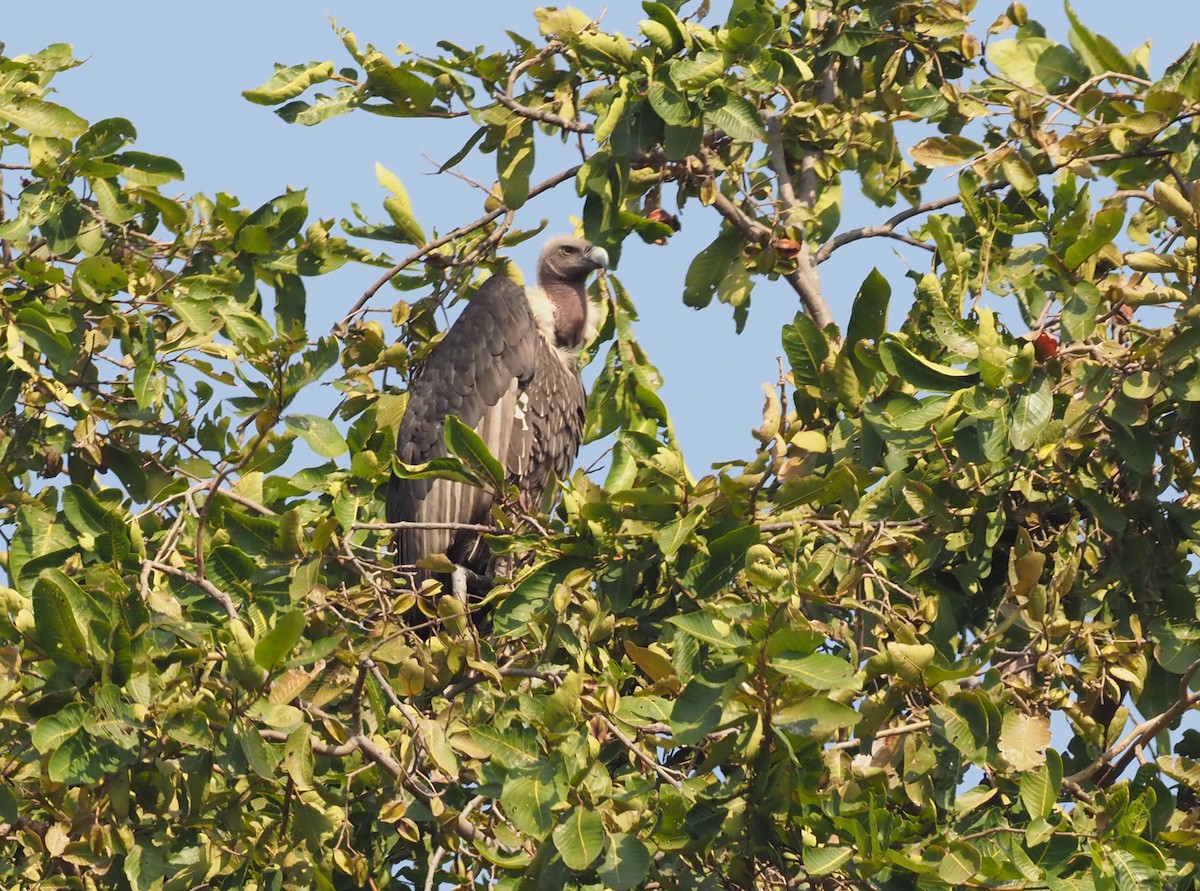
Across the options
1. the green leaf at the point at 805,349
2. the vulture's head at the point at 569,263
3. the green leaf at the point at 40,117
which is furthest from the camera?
the vulture's head at the point at 569,263

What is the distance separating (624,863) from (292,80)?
97.1 inches

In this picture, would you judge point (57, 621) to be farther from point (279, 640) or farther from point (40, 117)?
point (40, 117)

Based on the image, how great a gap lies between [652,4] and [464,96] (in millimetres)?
622

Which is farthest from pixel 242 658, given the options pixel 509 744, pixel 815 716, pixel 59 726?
pixel 815 716

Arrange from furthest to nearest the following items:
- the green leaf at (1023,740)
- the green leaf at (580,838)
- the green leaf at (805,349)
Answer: the green leaf at (805,349) < the green leaf at (1023,740) < the green leaf at (580,838)

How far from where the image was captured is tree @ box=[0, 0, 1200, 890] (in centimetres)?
325

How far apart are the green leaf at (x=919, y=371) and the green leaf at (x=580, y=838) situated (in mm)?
1193

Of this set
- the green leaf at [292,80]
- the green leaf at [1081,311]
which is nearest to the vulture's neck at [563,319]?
the green leaf at [292,80]

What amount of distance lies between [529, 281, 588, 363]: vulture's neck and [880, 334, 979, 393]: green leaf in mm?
3273

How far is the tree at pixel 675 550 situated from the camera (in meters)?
3.25

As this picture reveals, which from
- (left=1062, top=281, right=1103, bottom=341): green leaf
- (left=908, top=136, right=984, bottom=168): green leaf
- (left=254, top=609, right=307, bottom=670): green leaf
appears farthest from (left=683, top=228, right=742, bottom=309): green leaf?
(left=254, top=609, right=307, bottom=670): green leaf

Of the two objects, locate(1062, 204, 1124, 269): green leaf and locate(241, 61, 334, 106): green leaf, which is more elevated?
locate(241, 61, 334, 106): green leaf

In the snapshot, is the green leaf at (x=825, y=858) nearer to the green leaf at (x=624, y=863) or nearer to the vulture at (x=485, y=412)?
the green leaf at (x=624, y=863)

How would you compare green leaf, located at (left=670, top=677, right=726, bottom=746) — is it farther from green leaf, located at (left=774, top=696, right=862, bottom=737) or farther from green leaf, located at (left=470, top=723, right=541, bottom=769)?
green leaf, located at (left=470, top=723, right=541, bottom=769)
